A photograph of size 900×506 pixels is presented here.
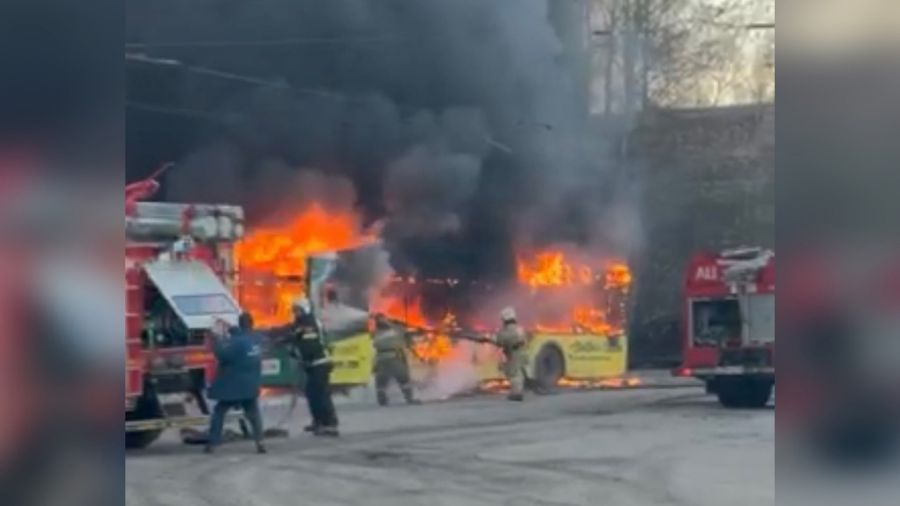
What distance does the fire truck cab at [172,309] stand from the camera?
12.0 feet

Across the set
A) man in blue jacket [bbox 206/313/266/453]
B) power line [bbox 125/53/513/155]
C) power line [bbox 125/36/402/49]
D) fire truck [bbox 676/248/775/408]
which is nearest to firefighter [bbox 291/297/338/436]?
man in blue jacket [bbox 206/313/266/453]

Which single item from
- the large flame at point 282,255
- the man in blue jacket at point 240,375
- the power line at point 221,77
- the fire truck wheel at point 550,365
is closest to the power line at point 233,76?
the power line at point 221,77

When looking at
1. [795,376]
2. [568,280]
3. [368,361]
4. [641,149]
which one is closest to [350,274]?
[368,361]

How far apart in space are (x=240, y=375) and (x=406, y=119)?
0.71m

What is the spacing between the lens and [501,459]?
360cm

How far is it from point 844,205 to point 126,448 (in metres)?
1.70

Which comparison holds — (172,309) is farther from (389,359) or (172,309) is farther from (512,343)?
(512,343)

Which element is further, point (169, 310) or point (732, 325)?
point (169, 310)

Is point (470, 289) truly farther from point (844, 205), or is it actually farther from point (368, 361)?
point (844, 205)

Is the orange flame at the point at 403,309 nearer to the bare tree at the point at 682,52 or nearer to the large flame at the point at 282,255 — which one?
the large flame at the point at 282,255

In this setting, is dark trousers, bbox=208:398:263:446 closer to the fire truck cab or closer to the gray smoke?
the fire truck cab

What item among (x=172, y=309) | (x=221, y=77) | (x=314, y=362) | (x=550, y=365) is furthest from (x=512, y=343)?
(x=221, y=77)

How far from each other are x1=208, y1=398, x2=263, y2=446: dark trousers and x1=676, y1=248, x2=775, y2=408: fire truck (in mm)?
985

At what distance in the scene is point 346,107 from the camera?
3713 millimetres
